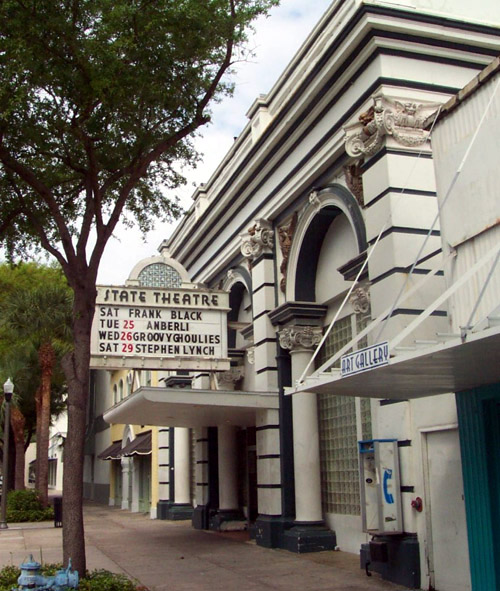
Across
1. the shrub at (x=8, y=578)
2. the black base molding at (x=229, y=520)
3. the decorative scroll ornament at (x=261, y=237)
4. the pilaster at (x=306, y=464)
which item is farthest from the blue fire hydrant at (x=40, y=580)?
the black base molding at (x=229, y=520)

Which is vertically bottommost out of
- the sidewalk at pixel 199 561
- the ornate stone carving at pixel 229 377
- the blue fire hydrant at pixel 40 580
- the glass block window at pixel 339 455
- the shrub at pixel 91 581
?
the sidewalk at pixel 199 561

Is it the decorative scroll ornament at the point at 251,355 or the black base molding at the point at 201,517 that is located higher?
the decorative scroll ornament at the point at 251,355

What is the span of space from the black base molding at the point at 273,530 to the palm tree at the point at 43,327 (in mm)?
16729

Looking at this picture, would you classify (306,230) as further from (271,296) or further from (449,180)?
(449,180)

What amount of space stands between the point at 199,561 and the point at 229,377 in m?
7.10

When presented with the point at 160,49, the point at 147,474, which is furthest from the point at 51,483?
the point at 160,49

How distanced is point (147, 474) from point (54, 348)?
6.81m

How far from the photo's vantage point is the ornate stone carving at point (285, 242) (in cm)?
1681

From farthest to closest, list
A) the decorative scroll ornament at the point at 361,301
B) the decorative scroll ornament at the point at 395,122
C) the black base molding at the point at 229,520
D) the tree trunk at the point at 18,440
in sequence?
the tree trunk at the point at 18,440
the black base molding at the point at 229,520
the decorative scroll ornament at the point at 361,301
the decorative scroll ornament at the point at 395,122

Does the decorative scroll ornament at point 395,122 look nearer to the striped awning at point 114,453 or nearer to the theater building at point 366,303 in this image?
the theater building at point 366,303

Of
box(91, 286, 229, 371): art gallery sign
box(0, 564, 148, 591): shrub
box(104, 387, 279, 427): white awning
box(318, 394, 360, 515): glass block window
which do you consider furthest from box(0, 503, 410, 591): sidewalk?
box(91, 286, 229, 371): art gallery sign

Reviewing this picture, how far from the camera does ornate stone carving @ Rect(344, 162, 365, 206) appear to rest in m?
13.6

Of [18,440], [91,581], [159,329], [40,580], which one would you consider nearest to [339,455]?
[159,329]

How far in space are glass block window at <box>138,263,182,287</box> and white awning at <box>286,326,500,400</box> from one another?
25.3 feet
